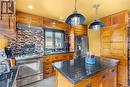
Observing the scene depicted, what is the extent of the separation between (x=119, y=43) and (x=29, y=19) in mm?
3145

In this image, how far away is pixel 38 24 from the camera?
422 centimetres

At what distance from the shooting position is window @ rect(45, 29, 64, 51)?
190 inches

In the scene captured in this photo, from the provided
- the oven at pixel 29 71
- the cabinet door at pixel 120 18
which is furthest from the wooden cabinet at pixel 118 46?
the oven at pixel 29 71

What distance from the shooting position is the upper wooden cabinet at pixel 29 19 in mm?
3668

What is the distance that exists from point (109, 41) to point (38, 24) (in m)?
2.66

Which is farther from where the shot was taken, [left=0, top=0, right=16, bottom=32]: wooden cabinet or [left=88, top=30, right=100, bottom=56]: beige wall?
[left=88, top=30, right=100, bottom=56]: beige wall

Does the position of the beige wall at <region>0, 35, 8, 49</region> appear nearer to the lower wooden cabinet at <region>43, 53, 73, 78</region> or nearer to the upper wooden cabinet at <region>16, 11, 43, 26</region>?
the upper wooden cabinet at <region>16, 11, 43, 26</region>

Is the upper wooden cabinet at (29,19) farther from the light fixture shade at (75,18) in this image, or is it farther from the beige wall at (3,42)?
the light fixture shade at (75,18)

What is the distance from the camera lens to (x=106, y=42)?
160 inches

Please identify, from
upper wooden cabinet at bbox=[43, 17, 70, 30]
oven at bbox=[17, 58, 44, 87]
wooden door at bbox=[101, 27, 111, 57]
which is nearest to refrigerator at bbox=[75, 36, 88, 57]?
upper wooden cabinet at bbox=[43, 17, 70, 30]

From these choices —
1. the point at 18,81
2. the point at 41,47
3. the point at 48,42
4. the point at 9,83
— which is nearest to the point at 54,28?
the point at 48,42

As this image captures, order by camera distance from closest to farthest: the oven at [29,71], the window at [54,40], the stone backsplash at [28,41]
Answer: the oven at [29,71]
the stone backsplash at [28,41]
the window at [54,40]

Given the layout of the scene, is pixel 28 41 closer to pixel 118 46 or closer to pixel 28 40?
pixel 28 40

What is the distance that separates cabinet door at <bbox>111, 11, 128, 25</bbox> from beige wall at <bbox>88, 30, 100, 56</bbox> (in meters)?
1.50
